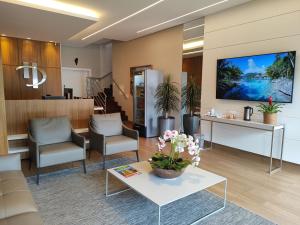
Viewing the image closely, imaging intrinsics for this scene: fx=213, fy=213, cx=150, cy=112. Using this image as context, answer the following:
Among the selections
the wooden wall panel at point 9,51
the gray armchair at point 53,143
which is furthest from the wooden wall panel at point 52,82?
the gray armchair at point 53,143

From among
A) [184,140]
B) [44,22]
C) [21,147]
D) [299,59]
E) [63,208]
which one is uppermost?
[44,22]

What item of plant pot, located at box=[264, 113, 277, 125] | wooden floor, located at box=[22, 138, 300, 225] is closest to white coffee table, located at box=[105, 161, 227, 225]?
wooden floor, located at box=[22, 138, 300, 225]

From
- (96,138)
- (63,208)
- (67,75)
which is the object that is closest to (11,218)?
(63,208)

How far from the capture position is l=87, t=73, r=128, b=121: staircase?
8.52m

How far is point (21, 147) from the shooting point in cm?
393

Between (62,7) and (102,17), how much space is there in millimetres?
918

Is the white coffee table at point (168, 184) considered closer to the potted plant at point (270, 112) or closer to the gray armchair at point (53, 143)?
the gray armchair at point (53, 143)

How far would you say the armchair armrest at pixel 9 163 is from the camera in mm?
2326

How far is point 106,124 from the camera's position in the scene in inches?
161

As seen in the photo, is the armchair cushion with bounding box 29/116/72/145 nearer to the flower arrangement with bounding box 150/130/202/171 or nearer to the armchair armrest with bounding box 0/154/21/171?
the armchair armrest with bounding box 0/154/21/171

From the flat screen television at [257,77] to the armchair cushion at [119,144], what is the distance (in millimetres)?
2279

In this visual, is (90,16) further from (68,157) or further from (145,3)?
(68,157)

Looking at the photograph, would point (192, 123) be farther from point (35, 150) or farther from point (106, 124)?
point (35, 150)

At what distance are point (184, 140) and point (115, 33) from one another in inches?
199
